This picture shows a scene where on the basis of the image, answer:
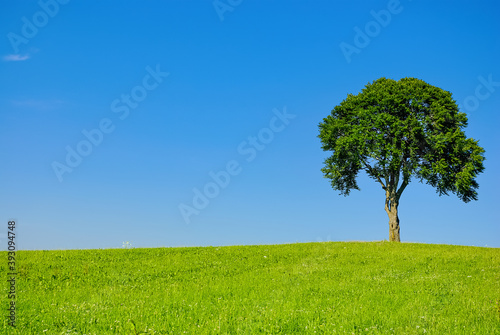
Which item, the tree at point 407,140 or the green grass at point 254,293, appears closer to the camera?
the green grass at point 254,293

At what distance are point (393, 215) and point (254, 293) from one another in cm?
2542

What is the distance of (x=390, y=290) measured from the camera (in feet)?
50.6

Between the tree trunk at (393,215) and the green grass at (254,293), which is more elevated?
the tree trunk at (393,215)

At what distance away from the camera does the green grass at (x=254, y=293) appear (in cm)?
1098

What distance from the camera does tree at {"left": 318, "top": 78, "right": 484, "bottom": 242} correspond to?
34.8m

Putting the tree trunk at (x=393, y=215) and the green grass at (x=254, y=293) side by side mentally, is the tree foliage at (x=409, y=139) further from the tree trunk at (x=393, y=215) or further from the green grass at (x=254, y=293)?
the green grass at (x=254, y=293)

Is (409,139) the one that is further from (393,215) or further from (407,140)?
(393,215)

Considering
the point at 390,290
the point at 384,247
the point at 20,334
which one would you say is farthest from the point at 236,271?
the point at 384,247

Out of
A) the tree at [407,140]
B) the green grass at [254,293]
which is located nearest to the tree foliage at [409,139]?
the tree at [407,140]

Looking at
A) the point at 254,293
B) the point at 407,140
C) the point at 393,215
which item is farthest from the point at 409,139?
the point at 254,293

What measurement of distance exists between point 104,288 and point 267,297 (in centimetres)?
673

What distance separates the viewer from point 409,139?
35.6 metres

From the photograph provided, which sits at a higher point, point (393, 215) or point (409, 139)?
point (409, 139)

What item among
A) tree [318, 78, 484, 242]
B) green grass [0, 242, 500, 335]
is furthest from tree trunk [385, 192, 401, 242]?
green grass [0, 242, 500, 335]
